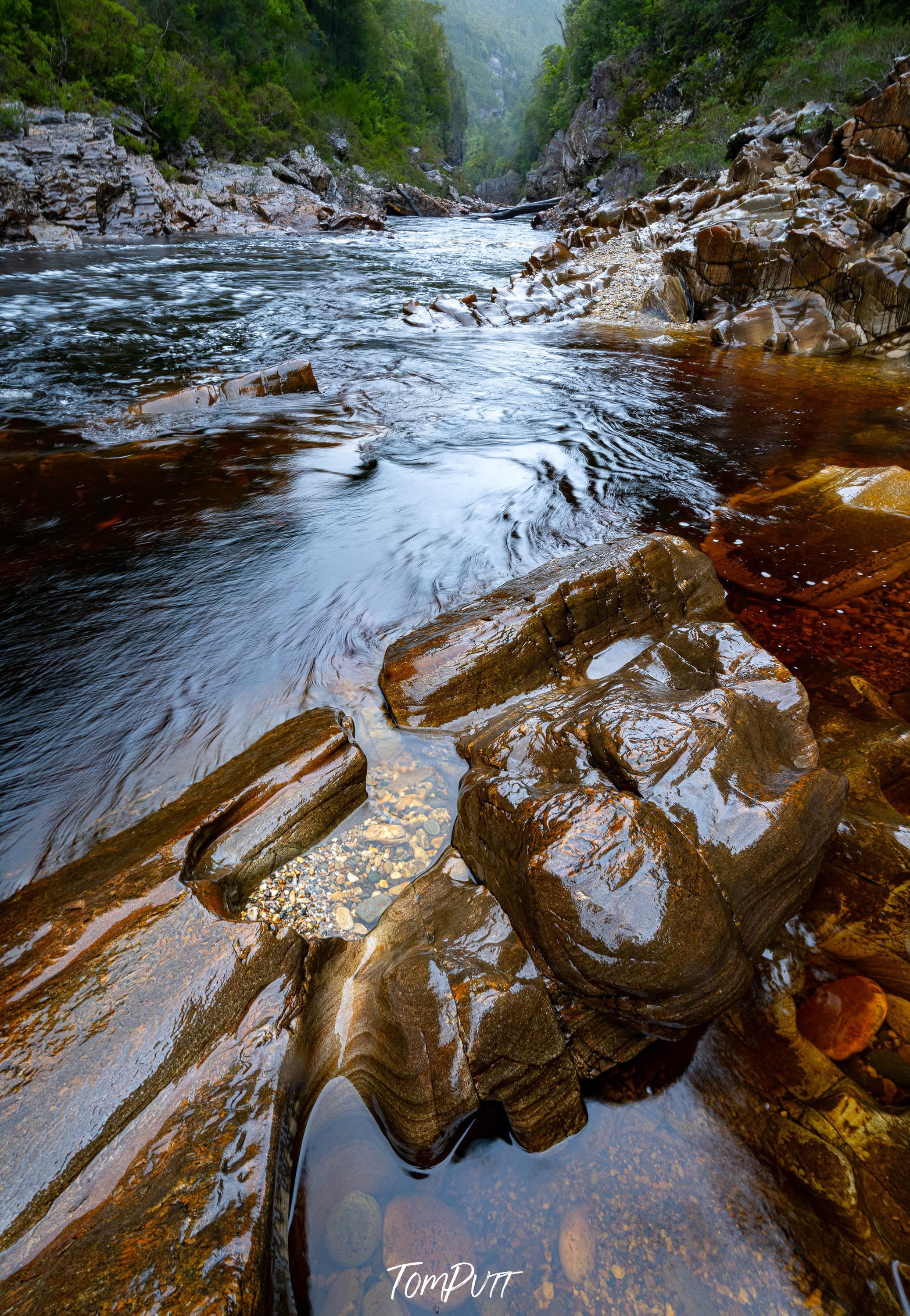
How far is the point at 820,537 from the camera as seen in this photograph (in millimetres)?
4199

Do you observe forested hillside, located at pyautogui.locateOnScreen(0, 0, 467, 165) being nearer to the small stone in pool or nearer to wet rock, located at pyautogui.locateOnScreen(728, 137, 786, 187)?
wet rock, located at pyautogui.locateOnScreen(728, 137, 786, 187)

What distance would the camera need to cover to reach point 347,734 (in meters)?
2.52

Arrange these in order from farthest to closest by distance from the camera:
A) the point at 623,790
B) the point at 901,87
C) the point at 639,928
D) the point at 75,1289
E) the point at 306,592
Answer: the point at 901,87, the point at 306,592, the point at 623,790, the point at 639,928, the point at 75,1289

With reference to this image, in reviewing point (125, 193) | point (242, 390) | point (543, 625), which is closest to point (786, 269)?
point (242, 390)

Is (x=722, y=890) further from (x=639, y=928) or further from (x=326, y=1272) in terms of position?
(x=326, y=1272)

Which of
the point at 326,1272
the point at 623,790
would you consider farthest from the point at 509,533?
the point at 326,1272

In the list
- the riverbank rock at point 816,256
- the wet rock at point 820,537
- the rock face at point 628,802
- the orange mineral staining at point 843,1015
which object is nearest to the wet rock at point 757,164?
the riverbank rock at point 816,256

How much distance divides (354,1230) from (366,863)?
957mm

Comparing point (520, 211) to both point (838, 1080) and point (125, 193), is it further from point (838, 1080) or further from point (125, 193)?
point (838, 1080)

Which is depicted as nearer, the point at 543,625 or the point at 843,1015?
the point at 843,1015

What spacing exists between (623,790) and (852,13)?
33.0 m

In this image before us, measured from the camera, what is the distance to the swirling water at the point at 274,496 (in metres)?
2.79

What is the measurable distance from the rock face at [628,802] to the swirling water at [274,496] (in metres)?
0.73

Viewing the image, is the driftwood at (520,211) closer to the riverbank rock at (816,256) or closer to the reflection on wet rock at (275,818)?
the riverbank rock at (816,256)
